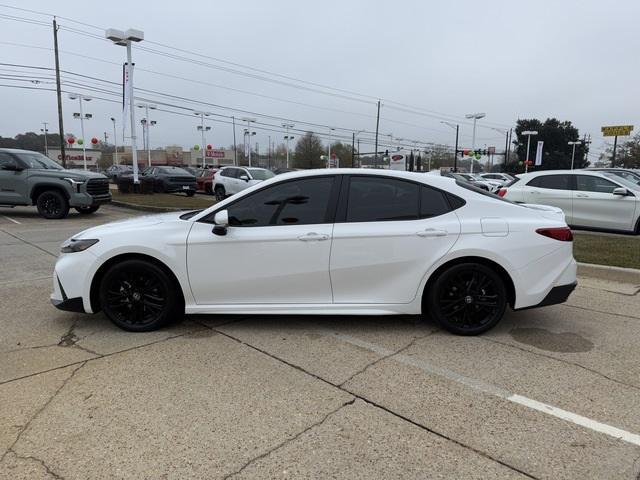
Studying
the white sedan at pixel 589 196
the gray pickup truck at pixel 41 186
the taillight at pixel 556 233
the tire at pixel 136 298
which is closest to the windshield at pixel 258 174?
the gray pickup truck at pixel 41 186

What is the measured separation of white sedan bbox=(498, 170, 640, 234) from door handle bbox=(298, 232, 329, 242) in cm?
890

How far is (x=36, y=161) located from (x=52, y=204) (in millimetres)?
1409

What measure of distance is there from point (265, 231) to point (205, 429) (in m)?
1.91

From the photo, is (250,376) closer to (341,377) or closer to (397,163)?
(341,377)

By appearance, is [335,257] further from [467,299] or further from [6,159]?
[6,159]

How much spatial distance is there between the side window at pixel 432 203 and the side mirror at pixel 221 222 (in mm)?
1778

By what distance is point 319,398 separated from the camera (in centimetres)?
327

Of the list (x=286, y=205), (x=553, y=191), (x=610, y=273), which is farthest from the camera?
(x=553, y=191)

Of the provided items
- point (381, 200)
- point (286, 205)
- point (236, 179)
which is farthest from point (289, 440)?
point (236, 179)

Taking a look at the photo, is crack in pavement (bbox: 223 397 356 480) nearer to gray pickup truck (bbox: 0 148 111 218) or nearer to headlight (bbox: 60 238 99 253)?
headlight (bbox: 60 238 99 253)

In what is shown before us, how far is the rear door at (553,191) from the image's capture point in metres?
11.2

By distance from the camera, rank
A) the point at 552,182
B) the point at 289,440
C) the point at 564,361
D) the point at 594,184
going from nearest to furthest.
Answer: the point at 289,440, the point at 564,361, the point at 594,184, the point at 552,182

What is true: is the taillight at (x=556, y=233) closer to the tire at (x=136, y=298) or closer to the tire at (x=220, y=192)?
the tire at (x=136, y=298)

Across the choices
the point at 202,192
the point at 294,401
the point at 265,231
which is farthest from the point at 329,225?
the point at 202,192
